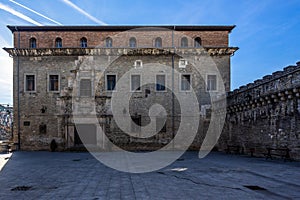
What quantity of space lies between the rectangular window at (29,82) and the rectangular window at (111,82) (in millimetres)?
5865

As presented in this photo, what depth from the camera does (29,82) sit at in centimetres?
2189

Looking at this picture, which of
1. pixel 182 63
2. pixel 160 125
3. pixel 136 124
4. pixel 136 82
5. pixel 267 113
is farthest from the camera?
pixel 182 63

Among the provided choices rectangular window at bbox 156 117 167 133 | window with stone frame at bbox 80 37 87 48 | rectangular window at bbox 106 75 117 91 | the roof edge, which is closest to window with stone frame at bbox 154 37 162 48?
the roof edge

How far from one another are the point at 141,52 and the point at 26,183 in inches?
593

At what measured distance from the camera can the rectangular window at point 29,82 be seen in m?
21.8

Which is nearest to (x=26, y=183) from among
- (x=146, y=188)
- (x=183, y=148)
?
(x=146, y=188)

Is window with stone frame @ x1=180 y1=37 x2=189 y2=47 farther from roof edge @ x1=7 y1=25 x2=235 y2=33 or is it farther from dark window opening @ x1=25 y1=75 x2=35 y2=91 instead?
dark window opening @ x1=25 y1=75 x2=35 y2=91

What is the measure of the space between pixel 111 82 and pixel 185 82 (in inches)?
232

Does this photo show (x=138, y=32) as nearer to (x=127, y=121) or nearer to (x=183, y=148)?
(x=127, y=121)

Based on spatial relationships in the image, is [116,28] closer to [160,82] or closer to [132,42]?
[132,42]

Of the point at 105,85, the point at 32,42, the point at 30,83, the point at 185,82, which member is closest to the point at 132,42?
the point at 105,85

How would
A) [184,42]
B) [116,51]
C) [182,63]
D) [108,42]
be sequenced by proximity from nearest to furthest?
1. [116,51]
2. [182,63]
3. [108,42]
4. [184,42]

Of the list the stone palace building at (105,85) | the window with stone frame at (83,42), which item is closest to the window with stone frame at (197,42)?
the stone palace building at (105,85)

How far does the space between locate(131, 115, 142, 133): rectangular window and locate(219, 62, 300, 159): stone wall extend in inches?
263
